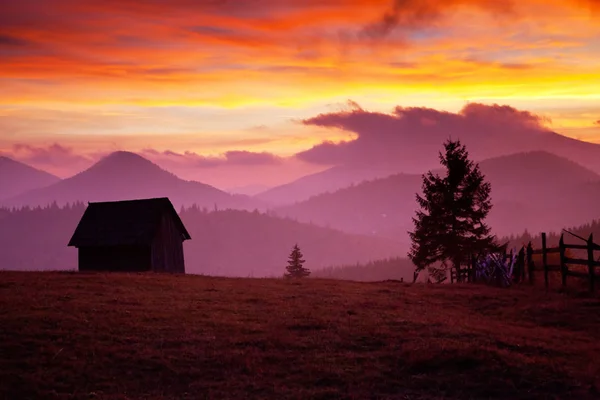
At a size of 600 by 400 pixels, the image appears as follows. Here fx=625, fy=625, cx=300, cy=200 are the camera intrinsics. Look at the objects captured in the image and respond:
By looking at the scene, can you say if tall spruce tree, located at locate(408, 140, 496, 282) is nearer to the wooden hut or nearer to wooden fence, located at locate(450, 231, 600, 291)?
wooden fence, located at locate(450, 231, 600, 291)

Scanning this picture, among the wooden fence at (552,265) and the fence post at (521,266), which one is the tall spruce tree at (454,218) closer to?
the wooden fence at (552,265)

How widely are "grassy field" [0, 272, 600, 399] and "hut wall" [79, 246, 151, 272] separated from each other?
2256 cm

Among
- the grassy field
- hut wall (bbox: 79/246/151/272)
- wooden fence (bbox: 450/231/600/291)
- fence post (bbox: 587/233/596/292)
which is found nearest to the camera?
the grassy field

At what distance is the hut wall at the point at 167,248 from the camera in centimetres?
5656

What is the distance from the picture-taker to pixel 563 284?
117ft

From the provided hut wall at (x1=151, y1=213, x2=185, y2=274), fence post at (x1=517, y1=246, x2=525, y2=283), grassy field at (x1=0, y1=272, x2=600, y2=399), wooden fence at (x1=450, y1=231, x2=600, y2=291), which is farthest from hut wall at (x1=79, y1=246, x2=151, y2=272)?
fence post at (x1=517, y1=246, x2=525, y2=283)

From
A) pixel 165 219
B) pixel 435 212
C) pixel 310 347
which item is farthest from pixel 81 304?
pixel 435 212

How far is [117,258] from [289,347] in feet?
125

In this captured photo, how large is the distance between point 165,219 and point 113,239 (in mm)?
5212

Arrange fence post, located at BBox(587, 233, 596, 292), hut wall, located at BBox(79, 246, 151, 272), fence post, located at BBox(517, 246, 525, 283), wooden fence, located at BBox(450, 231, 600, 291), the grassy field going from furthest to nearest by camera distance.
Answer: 1. hut wall, located at BBox(79, 246, 151, 272)
2. fence post, located at BBox(517, 246, 525, 283)
3. wooden fence, located at BBox(450, 231, 600, 291)
4. fence post, located at BBox(587, 233, 596, 292)
5. the grassy field

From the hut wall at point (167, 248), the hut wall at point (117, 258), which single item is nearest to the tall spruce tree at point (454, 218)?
the hut wall at point (167, 248)

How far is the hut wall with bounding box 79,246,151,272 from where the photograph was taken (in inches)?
2190

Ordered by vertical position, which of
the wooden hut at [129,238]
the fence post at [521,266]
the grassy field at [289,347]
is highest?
the wooden hut at [129,238]

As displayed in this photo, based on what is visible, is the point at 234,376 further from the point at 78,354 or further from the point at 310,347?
the point at 78,354
